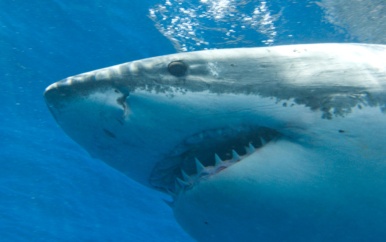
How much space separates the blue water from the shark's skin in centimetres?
561

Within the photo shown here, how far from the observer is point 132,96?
2.35 meters

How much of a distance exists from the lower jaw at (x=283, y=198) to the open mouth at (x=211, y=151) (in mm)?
71

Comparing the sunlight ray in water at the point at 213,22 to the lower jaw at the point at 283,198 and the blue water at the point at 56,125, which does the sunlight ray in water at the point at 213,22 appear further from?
the lower jaw at the point at 283,198

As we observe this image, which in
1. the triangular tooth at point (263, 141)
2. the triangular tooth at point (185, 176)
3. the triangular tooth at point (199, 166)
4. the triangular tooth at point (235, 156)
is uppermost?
the triangular tooth at point (263, 141)

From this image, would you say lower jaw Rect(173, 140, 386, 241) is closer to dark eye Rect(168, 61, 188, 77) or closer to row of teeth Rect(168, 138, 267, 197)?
row of teeth Rect(168, 138, 267, 197)

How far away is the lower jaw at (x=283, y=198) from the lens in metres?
2.26

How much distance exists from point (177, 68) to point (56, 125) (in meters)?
11.3

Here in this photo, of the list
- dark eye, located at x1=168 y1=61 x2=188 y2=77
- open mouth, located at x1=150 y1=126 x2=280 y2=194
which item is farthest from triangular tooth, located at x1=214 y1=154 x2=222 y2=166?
dark eye, located at x1=168 y1=61 x2=188 y2=77

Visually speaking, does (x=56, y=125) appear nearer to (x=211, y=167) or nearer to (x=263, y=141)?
(x=211, y=167)

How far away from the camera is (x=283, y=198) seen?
228cm

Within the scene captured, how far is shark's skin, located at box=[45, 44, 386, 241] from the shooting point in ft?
7.39

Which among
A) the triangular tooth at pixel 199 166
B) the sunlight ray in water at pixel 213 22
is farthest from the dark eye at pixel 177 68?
the sunlight ray in water at pixel 213 22

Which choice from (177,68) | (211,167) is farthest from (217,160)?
(177,68)

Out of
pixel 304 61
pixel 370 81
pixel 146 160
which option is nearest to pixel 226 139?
pixel 146 160
